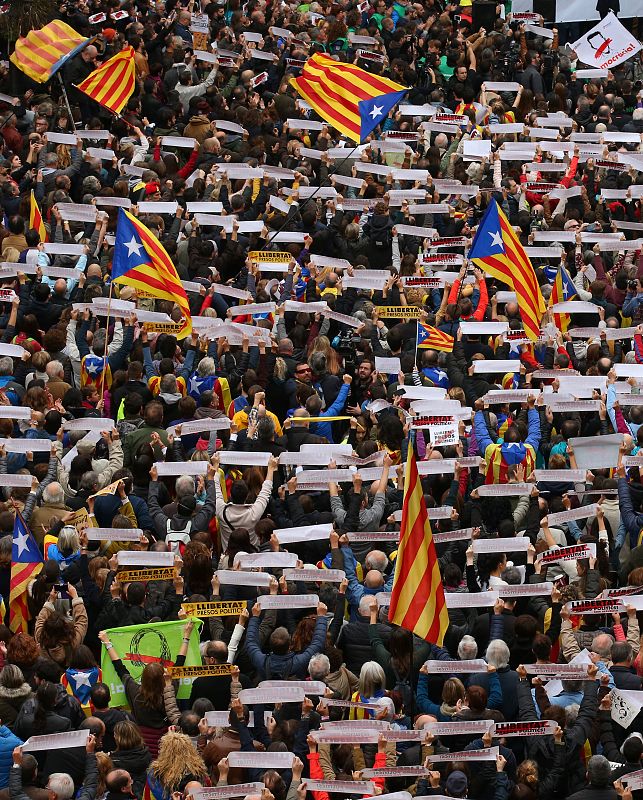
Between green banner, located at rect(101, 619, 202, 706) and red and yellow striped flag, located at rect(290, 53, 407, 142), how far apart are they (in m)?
9.12

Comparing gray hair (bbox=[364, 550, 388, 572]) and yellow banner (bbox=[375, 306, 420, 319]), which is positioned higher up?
gray hair (bbox=[364, 550, 388, 572])

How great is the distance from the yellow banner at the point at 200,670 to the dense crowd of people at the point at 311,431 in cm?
9

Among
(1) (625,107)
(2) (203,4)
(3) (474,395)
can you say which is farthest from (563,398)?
(2) (203,4)

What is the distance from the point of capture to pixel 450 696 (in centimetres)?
1326

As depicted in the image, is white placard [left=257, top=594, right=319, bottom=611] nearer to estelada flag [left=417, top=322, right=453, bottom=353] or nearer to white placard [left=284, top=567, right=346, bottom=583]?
white placard [left=284, top=567, right=346, bottom=583]

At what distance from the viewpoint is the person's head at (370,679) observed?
13516 millimetres

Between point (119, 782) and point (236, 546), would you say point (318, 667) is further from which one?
point (236, 546)

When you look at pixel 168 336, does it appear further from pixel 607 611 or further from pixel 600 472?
pixel 607 611

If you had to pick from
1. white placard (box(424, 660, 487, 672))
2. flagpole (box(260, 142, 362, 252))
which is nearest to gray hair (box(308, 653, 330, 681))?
white placard (box(424, 660, 487, 672))

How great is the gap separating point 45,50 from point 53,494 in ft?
33.3

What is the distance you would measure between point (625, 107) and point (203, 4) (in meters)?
6.56

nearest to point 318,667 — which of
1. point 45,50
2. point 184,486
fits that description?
point 184,486

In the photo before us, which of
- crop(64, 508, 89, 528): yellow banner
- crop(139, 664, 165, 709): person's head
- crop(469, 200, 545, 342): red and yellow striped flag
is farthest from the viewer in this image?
crop(469, 200, 545, 342): red and yellow striped flag

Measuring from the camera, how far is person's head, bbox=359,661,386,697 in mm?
13516
